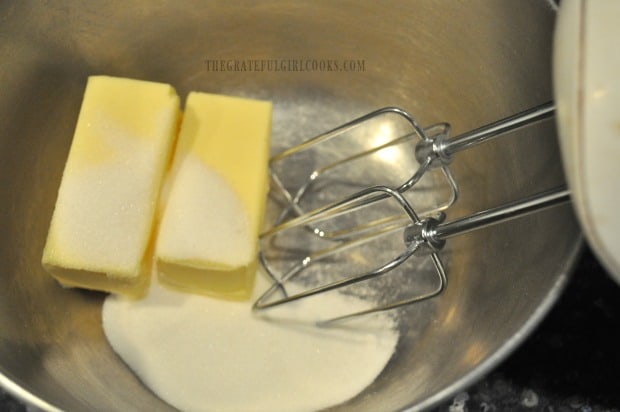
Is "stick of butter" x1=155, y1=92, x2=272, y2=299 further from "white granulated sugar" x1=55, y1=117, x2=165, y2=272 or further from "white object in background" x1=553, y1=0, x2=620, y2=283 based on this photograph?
"white object in background" x1=553, y1=0, x2=620, y2=283

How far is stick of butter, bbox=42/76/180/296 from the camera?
0.71 meters

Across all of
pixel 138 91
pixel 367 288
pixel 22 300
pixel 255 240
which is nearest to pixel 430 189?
pixel 367 288

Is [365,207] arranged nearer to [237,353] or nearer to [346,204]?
[346,204]

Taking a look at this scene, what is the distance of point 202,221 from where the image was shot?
0.75 metres

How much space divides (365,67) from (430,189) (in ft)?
0.66

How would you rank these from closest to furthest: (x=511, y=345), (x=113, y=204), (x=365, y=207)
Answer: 1. (x=511, y=345)
2. (x=113, y=204)
3. (x=365, y=207)

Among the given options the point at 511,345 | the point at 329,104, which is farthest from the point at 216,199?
the point at 511,345

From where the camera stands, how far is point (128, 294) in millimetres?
758

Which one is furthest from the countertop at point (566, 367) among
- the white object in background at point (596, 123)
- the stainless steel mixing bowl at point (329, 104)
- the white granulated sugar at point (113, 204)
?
the white object in background at point (596, 123)

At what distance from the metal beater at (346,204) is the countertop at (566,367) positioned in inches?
5.5

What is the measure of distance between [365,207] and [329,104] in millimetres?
175

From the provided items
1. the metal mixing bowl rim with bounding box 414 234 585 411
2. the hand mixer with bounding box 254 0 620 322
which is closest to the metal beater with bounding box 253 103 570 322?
the hand mixer with bounding box 254 0 620 322

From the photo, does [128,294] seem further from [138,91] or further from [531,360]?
[531,360]

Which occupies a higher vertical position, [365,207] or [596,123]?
[596,123]
